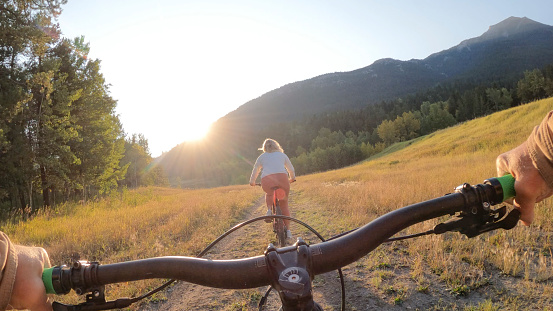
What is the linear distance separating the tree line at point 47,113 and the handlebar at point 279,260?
52.4 ft

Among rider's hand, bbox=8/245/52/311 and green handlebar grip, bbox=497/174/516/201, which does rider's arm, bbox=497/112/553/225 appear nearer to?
green handlebar grip, bbox=497/174/516/201

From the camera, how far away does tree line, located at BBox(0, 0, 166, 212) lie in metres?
13.4

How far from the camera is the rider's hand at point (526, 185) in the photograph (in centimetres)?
126

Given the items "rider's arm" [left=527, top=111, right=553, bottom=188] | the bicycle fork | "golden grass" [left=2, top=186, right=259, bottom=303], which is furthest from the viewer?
"golden grass" [left=2, top=186, right=259, bottom=303]

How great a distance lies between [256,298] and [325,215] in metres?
5.77

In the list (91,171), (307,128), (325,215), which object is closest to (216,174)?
(307,128)

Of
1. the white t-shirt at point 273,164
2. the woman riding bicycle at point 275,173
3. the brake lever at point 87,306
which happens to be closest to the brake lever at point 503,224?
the brake lever at point 87,306

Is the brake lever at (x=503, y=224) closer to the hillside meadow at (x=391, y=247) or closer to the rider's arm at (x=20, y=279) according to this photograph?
the rider's arm at (x=20, y=279)

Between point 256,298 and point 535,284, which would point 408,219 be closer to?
point 256,298

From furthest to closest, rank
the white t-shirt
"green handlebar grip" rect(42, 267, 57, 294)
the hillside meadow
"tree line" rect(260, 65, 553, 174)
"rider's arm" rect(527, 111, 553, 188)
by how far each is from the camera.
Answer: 1. "tree line" rect(260, 65, 553, 174)
2. the white t-shirt
3. the hillside meadow
4. "rider's arm" rect(527, 111, 553, 188)
5. "green handlebar grip" rect(42, 267, 57, 294)

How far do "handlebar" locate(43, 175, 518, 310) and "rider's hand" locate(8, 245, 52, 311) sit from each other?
1.1 inches

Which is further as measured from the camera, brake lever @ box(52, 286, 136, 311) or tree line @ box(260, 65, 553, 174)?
tree line @ box(260, 65, 553, 174)

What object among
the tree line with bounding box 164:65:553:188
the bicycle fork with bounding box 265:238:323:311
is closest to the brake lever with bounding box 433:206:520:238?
the bicycle fork with bounding box 265:238:323:311

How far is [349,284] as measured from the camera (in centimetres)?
437
